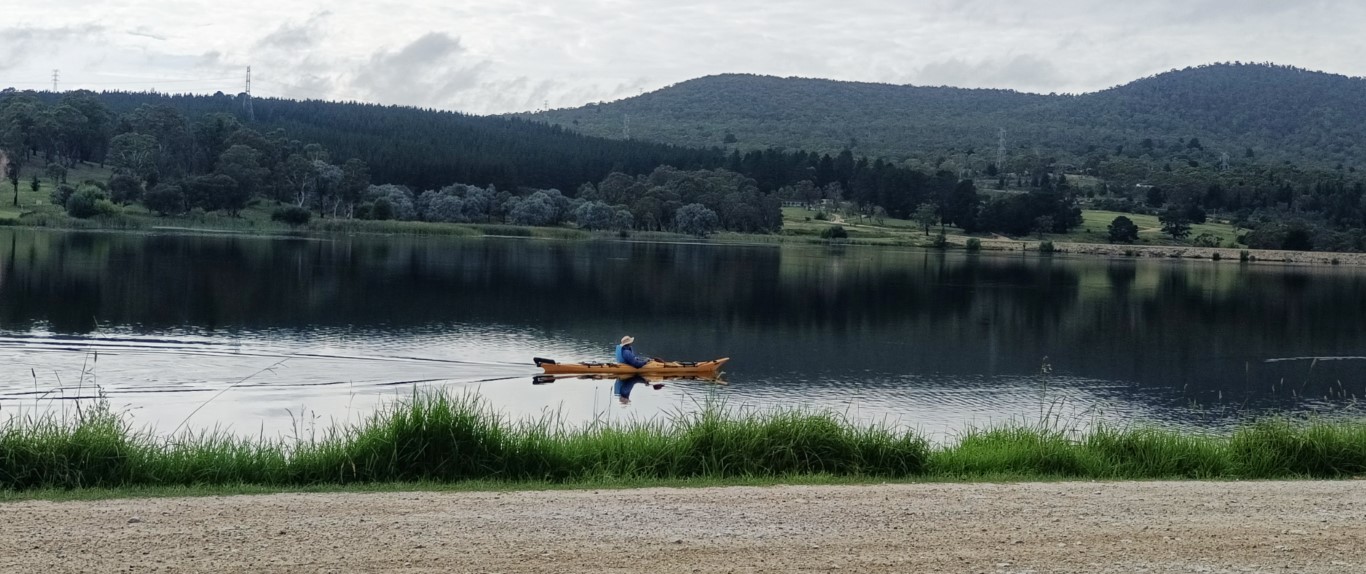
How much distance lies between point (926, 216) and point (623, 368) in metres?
120

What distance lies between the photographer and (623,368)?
28.5 meters

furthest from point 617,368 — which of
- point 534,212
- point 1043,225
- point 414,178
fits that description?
point 1043,225

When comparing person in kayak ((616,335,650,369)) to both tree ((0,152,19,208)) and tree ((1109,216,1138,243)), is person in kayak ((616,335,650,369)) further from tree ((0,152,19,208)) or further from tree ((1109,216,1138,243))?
tree ((1109,216,1138,243))

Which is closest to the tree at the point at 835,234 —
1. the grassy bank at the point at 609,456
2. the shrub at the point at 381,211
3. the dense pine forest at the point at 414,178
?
the dense pine forest at the point at 414,178

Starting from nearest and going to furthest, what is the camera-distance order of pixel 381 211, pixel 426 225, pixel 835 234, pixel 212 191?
pixel 212 191
pixel 426 225
pixel 381 211
pixel 835 234

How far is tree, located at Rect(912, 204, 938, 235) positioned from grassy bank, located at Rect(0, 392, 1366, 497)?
131049mm

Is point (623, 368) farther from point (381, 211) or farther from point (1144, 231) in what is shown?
point (1144, 231)

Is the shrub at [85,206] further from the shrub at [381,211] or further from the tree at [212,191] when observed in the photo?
the shrub at [381,211]

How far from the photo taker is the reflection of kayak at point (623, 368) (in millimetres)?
28500

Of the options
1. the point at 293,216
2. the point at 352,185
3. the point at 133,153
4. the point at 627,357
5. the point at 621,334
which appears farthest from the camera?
the point at 352,185

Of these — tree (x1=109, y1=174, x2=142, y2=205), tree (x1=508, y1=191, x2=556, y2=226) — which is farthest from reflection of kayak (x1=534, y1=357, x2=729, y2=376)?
tree (x1=508, y1=191, x2=556, y2=226)

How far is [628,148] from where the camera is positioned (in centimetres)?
18988

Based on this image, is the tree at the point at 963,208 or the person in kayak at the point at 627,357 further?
the tree at the point at 963,208

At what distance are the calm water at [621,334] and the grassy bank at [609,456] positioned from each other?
1.70 meters
